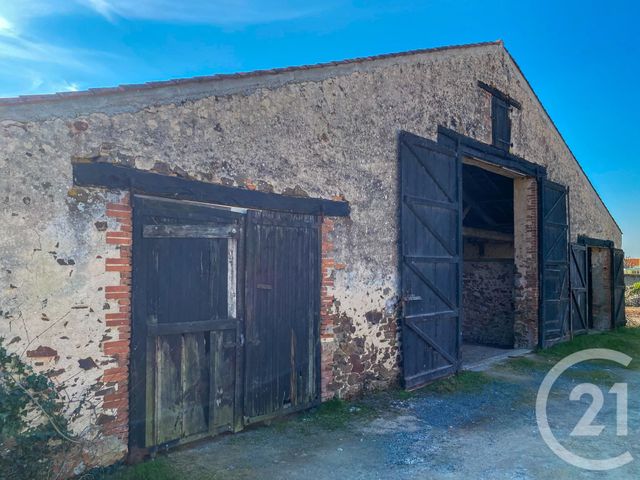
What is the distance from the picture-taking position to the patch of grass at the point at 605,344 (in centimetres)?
997

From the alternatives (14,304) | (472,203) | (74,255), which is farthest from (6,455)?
(472,203)

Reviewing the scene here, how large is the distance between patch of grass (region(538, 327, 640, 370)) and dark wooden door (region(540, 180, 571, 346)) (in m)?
0.30

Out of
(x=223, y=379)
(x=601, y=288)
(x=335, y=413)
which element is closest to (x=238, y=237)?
(x=223, y=379)

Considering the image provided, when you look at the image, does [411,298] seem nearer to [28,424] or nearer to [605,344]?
[28,424]

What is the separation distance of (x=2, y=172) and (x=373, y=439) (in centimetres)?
419

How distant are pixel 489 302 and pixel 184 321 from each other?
30.2 ft

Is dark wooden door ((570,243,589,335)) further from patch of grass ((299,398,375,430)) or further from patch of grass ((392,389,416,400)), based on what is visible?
patch of grass ((299,398,375,430))

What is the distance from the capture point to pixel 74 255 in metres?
3.79

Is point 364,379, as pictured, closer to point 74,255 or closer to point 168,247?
point 168,247

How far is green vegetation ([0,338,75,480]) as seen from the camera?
132 inches

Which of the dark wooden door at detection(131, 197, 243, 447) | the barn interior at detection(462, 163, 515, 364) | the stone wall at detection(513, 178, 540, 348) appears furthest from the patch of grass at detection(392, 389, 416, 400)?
the stone wall at detection(513, 178, 540, 348)

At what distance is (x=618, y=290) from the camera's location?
14484 millimetres

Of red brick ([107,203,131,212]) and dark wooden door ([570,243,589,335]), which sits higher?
red brick ([107,203,131,212])

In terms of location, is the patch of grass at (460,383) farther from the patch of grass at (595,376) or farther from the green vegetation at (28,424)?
the green vegetation at (28,424)
